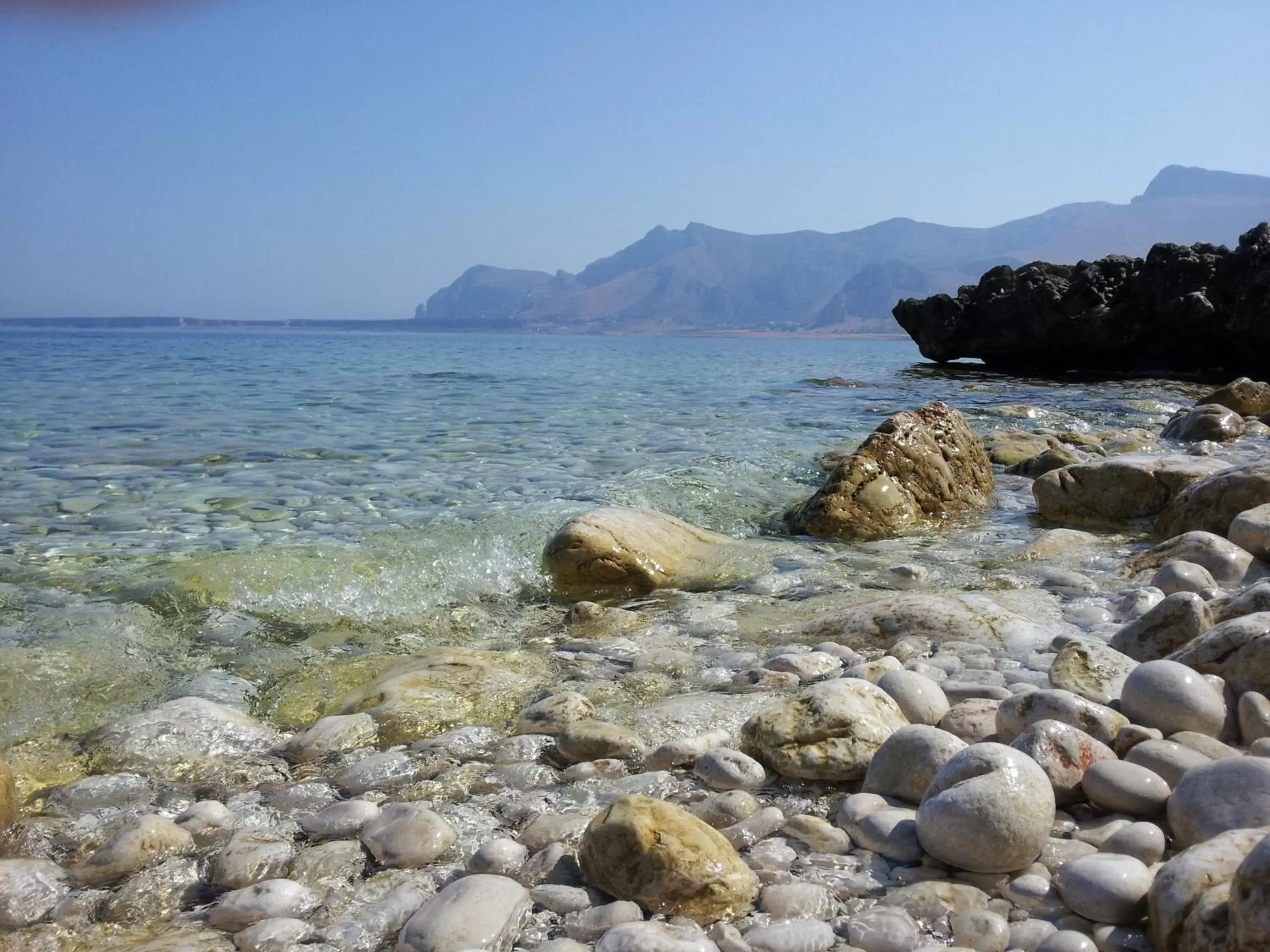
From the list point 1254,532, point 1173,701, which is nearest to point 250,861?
point 1173,701

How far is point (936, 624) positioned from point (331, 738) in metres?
2.44

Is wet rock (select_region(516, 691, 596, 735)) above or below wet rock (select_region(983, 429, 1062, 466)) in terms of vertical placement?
below

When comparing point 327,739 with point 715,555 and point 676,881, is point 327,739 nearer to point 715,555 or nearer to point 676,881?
point 676,881

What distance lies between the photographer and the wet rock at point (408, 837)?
2270mm

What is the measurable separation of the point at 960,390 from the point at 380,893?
19764mm

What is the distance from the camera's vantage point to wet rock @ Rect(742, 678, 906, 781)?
266 cm

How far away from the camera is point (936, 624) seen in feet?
13.0

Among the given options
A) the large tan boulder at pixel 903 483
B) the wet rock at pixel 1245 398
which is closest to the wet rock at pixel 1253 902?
the large tan boulder at pixel 903 483

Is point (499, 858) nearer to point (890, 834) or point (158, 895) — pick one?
point (158, 895)

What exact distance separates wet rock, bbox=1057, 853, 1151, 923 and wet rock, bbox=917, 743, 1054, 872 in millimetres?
126

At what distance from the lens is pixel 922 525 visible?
21.8 feet

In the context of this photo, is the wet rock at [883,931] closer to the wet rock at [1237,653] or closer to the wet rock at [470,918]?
the wet rock at [470,918]

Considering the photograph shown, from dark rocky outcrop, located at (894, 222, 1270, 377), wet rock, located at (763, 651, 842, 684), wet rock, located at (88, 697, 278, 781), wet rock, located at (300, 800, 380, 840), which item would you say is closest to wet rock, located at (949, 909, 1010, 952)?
wet rock, located at (300, 800, 380, 840)

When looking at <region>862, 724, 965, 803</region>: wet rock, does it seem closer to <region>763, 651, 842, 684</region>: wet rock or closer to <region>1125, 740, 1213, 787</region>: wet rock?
<region>1125, 740, 1213, 787</region>: wet rock
